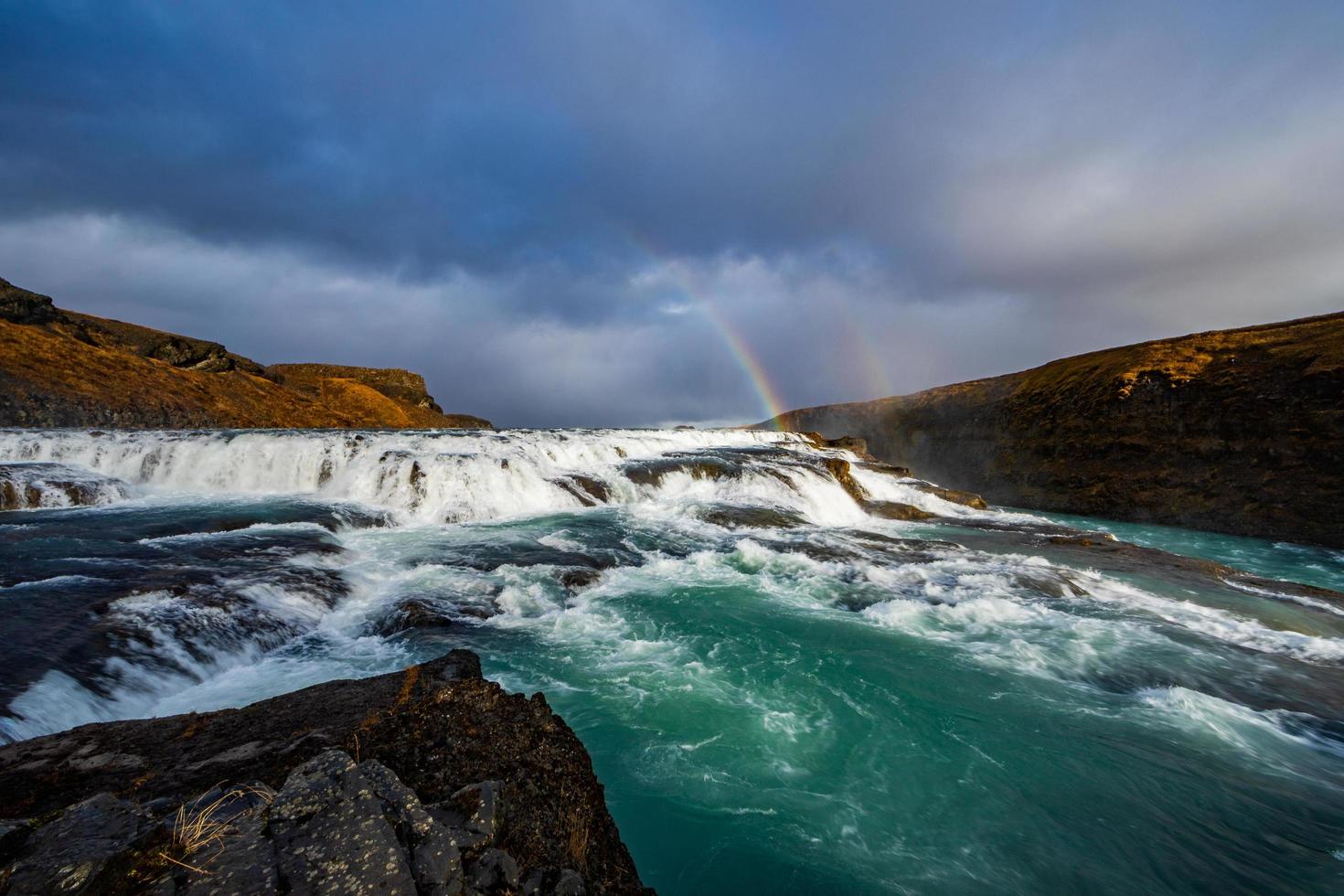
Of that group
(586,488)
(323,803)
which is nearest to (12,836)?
(323,803)

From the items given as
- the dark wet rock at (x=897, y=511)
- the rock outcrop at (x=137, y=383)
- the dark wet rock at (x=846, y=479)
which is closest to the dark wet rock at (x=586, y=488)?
the dark wet rock at (x=846, y=479)

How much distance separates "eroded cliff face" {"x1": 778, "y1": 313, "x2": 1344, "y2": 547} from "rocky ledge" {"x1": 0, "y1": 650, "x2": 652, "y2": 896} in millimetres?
27946

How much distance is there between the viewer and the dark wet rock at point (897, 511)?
18281 mm

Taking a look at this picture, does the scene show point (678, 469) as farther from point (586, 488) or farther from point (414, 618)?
point (414, 618)

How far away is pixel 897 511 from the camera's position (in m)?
18.6

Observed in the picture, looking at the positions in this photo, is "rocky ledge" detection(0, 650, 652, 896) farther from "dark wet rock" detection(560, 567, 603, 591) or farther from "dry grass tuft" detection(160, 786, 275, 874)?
"dark wet rock" detection(560, 567, 603, 591)

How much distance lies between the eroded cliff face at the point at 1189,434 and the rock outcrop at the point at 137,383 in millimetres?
50448

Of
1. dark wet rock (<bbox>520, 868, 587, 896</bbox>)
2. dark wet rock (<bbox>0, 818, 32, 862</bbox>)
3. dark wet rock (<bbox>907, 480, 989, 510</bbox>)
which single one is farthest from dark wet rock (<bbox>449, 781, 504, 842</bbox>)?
dark wet rock (<bbox>907, 480, 989, 510</bbox>)

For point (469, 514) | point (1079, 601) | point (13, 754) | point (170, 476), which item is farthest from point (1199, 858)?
point (170, 476)

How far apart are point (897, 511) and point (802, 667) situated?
14.1 m

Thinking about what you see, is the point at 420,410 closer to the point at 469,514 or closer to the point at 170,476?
the point at 170,476

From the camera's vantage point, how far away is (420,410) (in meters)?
58.9

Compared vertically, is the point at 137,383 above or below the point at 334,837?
above

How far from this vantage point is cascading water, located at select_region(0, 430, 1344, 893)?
3695 millimetres
